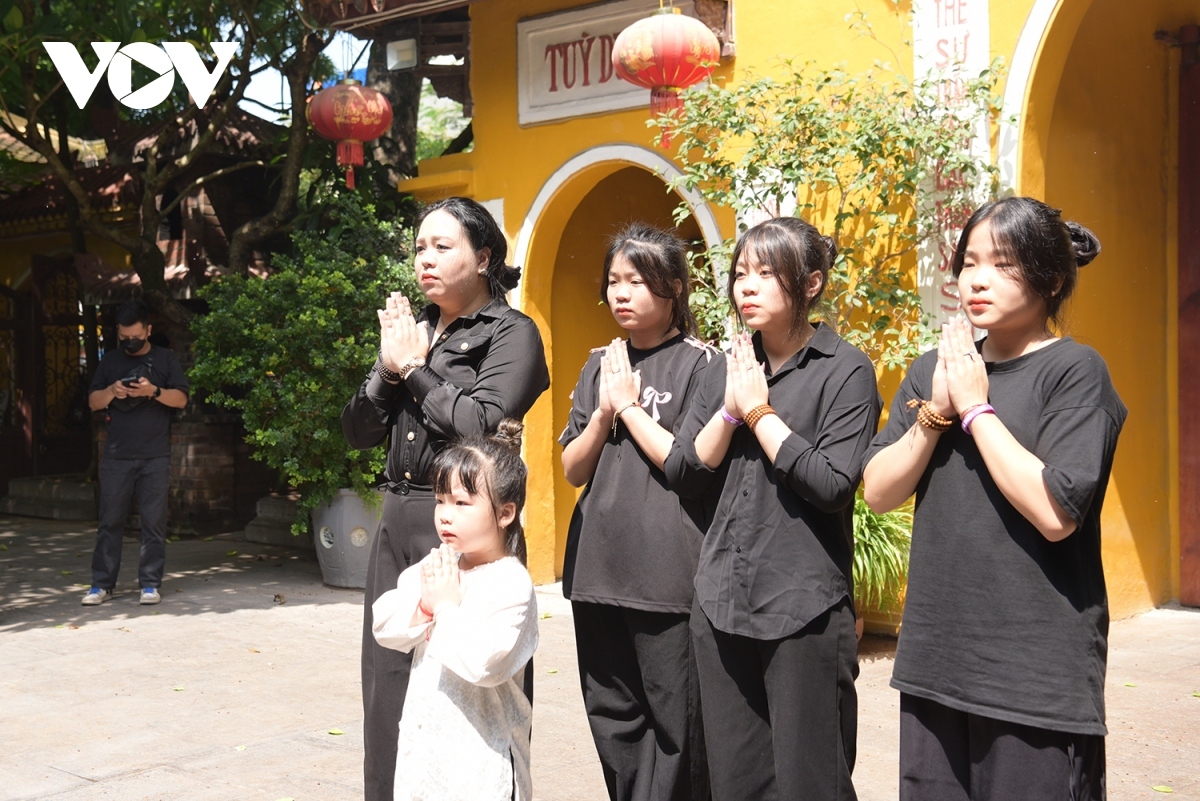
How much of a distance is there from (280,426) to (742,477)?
18.6 ft

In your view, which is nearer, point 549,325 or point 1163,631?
point 1163,631

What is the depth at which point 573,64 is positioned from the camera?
759cm

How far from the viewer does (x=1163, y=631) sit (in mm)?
6488

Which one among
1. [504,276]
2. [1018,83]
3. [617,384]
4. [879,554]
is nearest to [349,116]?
[1018,83]

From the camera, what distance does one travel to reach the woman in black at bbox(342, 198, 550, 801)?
3.30 meters

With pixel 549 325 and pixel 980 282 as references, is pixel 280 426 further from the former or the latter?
pixel 980 282

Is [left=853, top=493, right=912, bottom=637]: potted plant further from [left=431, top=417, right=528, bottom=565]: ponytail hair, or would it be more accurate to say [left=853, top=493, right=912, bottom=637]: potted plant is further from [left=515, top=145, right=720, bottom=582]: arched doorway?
[left=431, top=417, right=528, bottom=565]: ponytail hair

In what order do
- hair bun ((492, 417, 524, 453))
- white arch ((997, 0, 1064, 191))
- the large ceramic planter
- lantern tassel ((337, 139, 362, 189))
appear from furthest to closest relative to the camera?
1. lantern tassel ((337, 139, 362, 189))
2. the large ceramic planter
3. white arch ((997, 0, 1064, 191))
4. hair bun ((492, 417, 524, 453))

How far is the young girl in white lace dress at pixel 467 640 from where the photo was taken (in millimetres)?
2771

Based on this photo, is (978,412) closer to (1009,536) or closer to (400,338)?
(1009,536)

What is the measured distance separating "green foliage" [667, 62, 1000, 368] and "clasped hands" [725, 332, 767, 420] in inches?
123

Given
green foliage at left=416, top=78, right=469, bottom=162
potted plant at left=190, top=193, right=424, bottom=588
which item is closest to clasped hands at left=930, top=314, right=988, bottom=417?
potted plant at left=190, top=193, right=424, bottom=588

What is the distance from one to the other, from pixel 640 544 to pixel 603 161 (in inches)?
182

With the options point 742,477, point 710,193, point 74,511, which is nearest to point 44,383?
point 74,511
